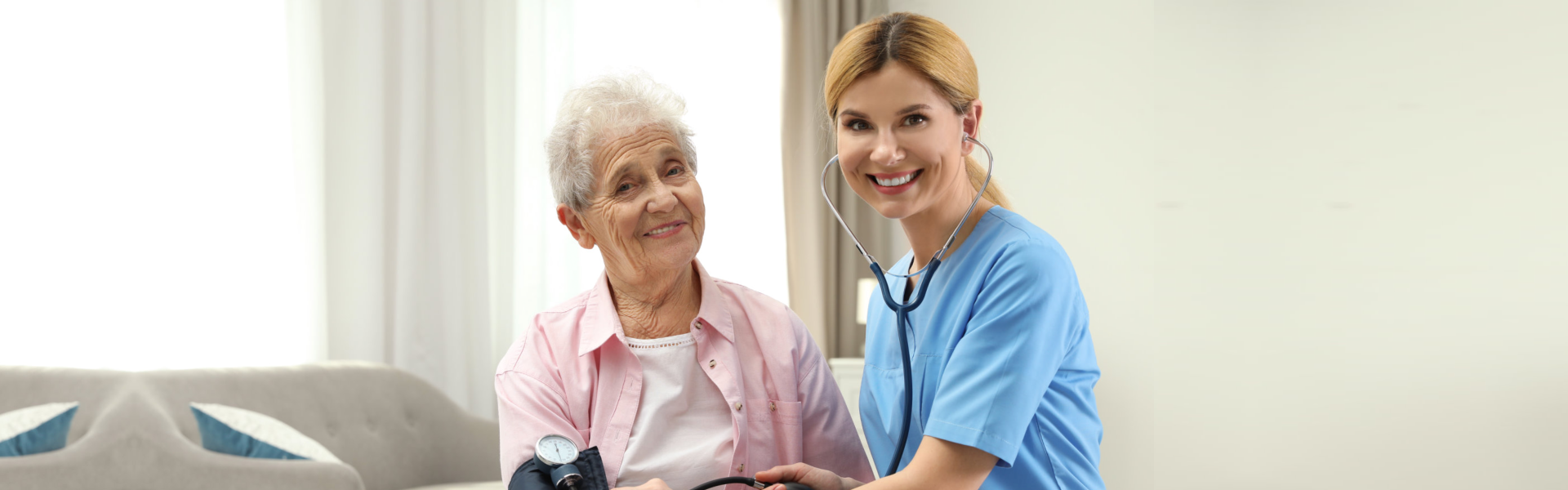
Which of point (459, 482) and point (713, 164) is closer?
point (459, 482)

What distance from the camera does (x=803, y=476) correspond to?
1146 millimetres

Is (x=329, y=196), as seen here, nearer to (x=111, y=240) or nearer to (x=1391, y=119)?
(x=111, y=240)

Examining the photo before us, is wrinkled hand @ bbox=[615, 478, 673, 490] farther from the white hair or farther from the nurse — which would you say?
the white hair

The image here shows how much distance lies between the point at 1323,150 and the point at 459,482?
2.86 meters

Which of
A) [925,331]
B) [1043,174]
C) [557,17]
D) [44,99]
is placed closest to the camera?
[925,331]

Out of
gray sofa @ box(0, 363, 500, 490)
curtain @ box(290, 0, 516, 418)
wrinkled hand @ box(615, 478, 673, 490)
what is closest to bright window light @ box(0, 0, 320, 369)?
curtain @ box(290, 0, 516, 418)

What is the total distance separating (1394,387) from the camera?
2.65 m

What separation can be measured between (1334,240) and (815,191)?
2.19 meters

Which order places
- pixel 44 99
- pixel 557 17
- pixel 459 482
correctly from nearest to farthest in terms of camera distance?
1. pixel 44 99
2. pixel 459 482
3. pixel 557 17

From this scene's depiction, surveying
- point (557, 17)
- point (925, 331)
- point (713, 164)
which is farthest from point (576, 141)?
point (713, 164)

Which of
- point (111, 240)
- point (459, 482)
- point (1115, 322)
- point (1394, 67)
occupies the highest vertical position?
point (1394, 67)

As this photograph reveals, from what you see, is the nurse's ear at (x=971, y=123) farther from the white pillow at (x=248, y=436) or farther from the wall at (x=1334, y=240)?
the wall at (x=1334, y=240)

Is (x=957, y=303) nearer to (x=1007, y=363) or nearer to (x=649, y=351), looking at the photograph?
(x=1007, y=363)

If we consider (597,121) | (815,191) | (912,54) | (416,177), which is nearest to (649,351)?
(597,121)
